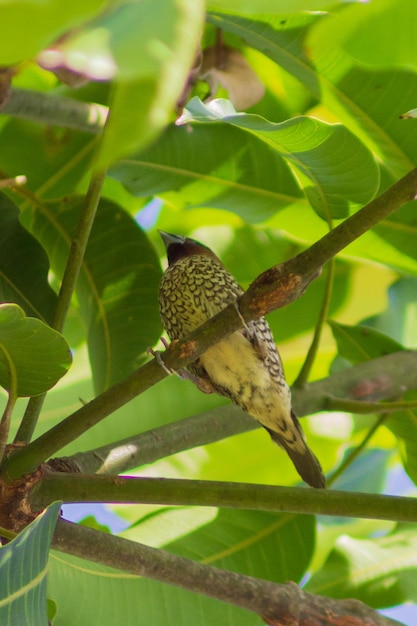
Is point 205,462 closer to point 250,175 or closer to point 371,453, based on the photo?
point 371,453

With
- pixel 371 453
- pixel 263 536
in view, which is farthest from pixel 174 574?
pixel 371 453

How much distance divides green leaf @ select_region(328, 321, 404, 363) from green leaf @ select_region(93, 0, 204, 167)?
234 cm

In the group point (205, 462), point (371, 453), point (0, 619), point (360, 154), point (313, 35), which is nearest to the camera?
point (313, 35)

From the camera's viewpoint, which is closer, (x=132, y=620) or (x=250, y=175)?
(x=132, y=620)

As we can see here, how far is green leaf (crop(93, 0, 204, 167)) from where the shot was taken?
0.52 meters

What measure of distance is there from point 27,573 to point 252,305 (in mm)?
658

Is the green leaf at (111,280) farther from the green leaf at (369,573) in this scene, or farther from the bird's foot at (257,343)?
the green leaf at (369,573)

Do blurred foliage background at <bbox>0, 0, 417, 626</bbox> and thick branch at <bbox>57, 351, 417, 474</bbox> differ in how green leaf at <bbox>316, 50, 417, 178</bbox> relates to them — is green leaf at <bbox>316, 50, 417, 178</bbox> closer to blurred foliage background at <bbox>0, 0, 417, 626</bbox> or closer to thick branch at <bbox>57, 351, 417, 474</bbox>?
blurred foliage background at <bbox>0, 0, 417, 626</bbox>

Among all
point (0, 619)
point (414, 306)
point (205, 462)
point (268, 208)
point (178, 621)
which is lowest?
point (178, 621)

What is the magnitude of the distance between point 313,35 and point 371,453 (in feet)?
12.0

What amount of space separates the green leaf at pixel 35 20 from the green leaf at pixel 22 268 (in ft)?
6.01

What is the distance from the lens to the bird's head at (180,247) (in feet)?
10.7

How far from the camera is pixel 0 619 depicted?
4.96 feet

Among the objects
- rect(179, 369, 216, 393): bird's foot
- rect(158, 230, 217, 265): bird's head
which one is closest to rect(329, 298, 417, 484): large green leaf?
rect(179, 369, 216, 393): bird's foot
